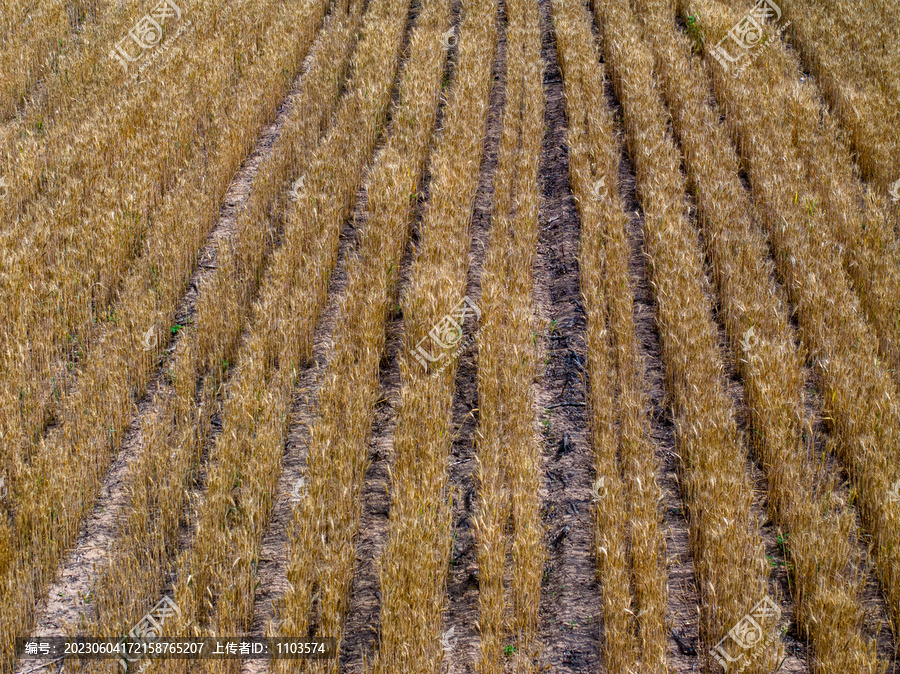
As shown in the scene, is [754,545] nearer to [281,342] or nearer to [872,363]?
[872,363]

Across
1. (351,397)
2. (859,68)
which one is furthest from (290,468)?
(859,68)

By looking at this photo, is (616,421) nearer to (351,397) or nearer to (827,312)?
(351,397)

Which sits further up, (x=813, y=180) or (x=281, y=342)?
(x=813, y=180)

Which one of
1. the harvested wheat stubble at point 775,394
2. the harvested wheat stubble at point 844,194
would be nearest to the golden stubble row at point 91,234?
the harvested wheat stubble at point 775,394

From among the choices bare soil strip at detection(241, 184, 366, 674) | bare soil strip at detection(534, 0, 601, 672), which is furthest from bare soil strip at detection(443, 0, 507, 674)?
bare soil strip at detection(241, 184, 366, 674)

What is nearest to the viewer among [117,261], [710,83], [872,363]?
[872,363]

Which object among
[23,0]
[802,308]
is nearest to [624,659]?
[802,308]
